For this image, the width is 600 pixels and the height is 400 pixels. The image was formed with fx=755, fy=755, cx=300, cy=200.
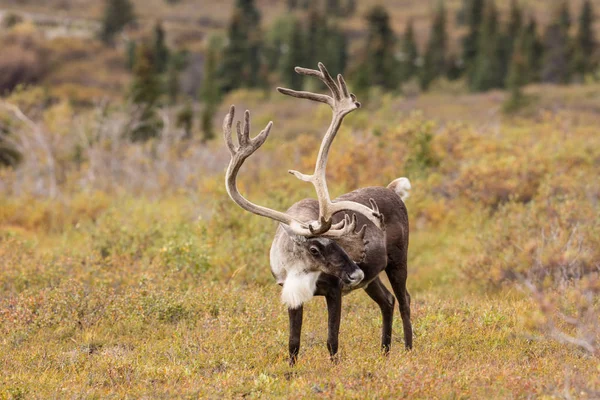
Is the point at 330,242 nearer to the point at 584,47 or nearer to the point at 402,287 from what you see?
the point at 402,287

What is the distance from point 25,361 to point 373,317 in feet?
13.4

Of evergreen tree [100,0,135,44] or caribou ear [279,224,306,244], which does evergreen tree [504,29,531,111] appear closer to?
caribou ear [279,224,306,244]

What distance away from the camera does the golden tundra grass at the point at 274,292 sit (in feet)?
22.5

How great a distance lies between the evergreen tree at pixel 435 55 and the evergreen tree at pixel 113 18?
32.4 m

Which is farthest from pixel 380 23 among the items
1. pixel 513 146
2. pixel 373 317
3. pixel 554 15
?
pixel 373 317

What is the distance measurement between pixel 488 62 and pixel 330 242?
5803 cm

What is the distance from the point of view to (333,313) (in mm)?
7156

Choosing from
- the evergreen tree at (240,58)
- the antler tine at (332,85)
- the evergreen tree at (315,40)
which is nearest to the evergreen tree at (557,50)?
the evergreen tree at (315,40)

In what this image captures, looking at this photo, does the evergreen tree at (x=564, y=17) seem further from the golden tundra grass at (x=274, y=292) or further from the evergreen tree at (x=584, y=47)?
the golden tundra grass at (x=274, y=292)

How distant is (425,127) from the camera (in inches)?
740

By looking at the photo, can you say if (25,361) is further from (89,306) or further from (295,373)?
(295,373)

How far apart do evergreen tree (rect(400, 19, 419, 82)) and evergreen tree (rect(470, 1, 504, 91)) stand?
5.26 meters

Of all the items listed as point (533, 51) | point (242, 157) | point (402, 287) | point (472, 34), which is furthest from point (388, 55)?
point (242, 157)

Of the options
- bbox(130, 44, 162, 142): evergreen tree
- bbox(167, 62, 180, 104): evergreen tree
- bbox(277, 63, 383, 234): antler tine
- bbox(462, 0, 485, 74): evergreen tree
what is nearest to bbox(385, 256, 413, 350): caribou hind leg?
bbox(277, 63, 383, 234): antler tine
